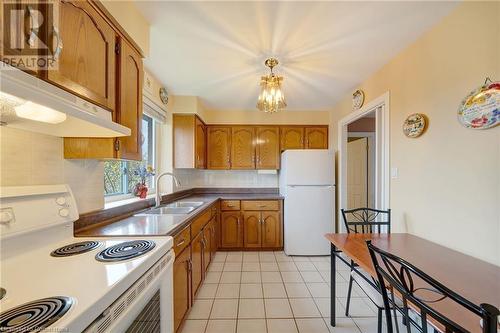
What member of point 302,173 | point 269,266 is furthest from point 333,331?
point 302,173

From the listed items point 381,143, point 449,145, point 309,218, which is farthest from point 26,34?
point 309,218

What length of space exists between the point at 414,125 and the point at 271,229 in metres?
2.33

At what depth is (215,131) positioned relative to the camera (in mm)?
3754

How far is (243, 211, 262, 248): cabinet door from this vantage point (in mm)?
3363

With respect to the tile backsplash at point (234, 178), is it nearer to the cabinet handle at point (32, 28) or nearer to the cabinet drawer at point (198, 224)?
the cabinet drawer at point (198, 224)

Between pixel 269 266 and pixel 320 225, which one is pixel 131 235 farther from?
pixel 320 225

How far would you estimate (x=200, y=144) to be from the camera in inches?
133

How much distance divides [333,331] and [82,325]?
1783 millimetres

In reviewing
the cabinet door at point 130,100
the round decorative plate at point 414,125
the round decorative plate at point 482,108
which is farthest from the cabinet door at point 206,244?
the round decorative plate at point 482,108

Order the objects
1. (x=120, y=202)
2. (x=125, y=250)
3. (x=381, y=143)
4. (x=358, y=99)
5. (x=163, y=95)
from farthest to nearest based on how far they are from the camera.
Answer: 1. (x=163, y=95)
2. (x=358, y=99)
3. (x=381, y=143)
4. (x=120, y=202)
5. (x=125, y=250)

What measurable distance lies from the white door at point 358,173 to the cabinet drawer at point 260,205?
1.33m

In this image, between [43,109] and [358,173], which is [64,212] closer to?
[43,109]

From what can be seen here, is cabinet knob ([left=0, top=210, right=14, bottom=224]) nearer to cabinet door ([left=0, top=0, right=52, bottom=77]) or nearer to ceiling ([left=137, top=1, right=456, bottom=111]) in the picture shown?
cabinet door ([left=0, top=0, right=52, bottom=77])

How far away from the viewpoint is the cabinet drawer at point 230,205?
3373mm
